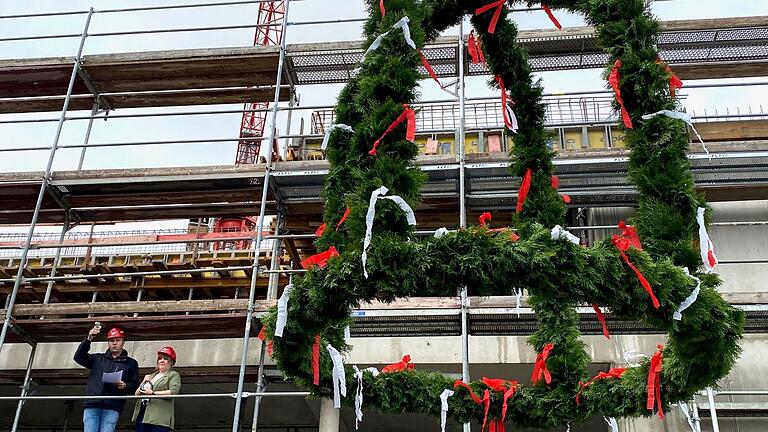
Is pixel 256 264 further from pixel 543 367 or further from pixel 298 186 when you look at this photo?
pixel 543 367

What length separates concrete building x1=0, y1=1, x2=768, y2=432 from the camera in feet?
30.3

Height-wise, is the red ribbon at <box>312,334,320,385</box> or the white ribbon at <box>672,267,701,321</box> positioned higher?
the white ribbon at <box>672,267,701,321</box>

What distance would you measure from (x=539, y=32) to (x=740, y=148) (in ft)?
10.8

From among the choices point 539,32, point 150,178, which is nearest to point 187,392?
point 150,178

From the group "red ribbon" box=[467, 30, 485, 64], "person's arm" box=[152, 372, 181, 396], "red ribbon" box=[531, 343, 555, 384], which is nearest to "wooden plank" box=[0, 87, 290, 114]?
"person's arm" box=[152, 372, 181, 396]

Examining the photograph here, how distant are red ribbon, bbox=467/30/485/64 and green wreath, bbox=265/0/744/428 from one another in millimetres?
85

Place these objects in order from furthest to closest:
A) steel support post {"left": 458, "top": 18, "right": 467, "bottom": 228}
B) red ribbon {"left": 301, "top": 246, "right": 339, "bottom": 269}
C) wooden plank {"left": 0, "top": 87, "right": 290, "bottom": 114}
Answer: wooden plank {"left": 0, "top": 87, "right": 290, "bottom": 114}
steel support post {"left": 458, "top": 18, "right": 467, "bottom": 228}
red ribbon {"left": 301, "top": 246, "right": 339, "bottom": 269}

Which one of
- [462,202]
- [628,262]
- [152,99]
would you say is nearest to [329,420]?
[462,202]

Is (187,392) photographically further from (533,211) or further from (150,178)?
(533,211)

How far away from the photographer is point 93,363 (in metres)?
8.54

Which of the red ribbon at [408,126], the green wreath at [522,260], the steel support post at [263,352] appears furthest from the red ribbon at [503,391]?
the steel support post at [263,352]

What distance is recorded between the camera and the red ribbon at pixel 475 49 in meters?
4.96

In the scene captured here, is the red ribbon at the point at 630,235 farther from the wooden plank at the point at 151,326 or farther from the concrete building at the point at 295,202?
the wooden plank at the point at 151,326

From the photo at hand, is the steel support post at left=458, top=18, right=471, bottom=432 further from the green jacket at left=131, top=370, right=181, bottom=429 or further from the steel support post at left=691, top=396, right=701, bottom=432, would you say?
the green jacket at left=131, top=370, right=181, bottom=429
